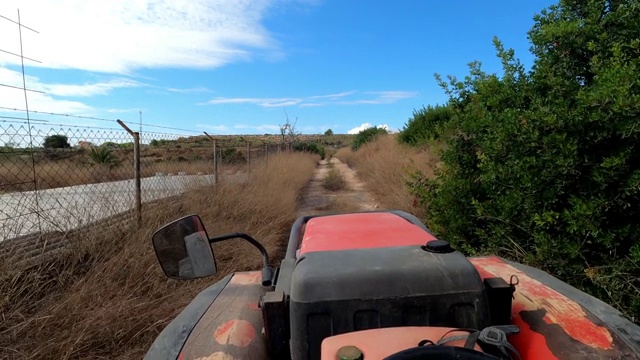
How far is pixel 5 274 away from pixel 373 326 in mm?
3247

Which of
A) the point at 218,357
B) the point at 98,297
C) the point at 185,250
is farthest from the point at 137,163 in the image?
the point at 218,357

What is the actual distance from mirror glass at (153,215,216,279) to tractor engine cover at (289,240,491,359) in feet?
2.11

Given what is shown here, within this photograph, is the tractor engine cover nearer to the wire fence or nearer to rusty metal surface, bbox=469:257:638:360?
rusty metal surface, bbox=469:257:638:360

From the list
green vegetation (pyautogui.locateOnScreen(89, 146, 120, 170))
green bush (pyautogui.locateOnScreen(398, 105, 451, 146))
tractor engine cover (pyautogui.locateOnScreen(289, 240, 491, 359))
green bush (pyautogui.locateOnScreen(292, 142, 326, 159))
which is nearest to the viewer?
tractor engine cover (pyautogui.locateOnScreen(289, 240, 491, 359))

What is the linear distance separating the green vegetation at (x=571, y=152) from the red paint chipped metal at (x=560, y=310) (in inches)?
72.1

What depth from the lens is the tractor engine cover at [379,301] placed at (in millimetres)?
1262

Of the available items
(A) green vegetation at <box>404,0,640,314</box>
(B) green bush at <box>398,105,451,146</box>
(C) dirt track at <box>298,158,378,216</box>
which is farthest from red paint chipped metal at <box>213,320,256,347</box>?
(B) green bush at <box>398,105,451,146</box>

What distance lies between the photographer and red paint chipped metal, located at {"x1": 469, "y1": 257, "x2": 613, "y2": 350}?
1363mm

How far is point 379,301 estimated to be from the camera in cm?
127

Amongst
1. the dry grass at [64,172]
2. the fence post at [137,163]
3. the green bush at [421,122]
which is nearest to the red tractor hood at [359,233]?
the dry grass at [64,172]

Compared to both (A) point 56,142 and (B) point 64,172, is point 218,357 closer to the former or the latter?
(A) point 56,142

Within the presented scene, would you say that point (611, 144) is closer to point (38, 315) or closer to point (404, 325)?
point (404, 325)

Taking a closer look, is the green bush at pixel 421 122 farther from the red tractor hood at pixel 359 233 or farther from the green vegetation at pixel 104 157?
the red tractor hood at pixel 359 233

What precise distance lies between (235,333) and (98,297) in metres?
2.78
